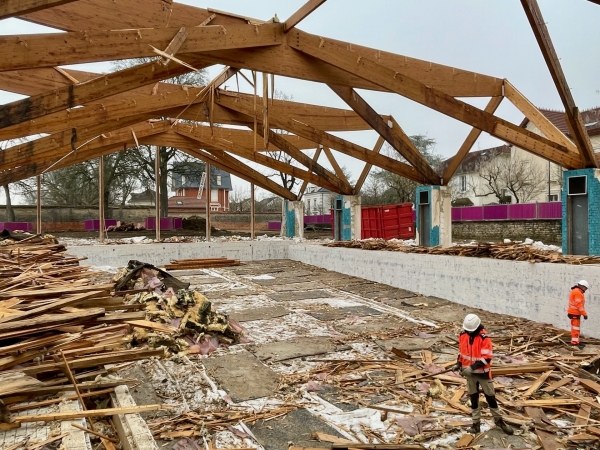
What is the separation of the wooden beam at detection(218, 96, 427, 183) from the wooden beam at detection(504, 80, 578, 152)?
3449mm

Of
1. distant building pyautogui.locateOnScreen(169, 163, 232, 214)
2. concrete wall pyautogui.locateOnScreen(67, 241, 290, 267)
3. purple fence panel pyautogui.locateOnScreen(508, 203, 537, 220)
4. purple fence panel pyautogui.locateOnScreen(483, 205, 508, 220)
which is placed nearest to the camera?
concrete wall pyautogui.locateOnScreen(67, 241, 290, 267)

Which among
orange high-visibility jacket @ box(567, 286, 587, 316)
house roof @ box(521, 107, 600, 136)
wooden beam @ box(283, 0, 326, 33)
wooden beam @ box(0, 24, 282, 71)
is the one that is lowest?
orange high-visibility jacket @ box(567, 286, 587, 316)

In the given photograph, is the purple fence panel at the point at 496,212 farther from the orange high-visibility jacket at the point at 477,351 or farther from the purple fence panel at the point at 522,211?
the orange high-visibility jacket at the point at 477,351

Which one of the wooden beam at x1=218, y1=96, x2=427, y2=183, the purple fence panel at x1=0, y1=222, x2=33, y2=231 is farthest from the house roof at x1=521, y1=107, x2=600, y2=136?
the purple fence panel at x1=0, y1=222, x2=33, y2=231

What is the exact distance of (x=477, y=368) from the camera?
13.0ft

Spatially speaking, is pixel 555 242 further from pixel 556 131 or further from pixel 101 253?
pixel 101 253

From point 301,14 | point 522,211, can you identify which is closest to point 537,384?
point 301,14

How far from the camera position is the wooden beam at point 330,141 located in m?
12.1

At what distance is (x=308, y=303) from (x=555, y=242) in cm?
1655

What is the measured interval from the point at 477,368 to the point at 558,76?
766 centimetres

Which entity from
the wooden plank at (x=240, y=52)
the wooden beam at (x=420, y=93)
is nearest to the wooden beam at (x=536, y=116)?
the wooden beam at (x=420, y=93)

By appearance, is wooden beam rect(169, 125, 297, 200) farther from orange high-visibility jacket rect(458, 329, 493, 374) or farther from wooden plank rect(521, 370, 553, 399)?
orange high-visibility jacket rect(458, 329, 493, 374)

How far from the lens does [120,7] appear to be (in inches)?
265

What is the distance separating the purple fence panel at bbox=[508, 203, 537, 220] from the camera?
86.7 ft
